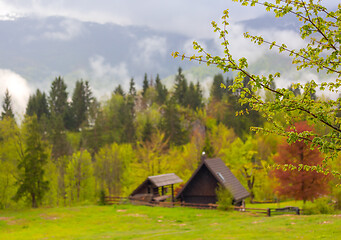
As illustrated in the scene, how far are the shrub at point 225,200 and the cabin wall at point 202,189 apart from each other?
9.54ft

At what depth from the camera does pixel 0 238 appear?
22266mm

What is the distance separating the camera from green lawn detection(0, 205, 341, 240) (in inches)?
725

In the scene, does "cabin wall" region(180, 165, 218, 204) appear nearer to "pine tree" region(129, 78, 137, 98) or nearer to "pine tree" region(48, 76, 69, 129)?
"pine tree" region(48, 76, 69, 129)

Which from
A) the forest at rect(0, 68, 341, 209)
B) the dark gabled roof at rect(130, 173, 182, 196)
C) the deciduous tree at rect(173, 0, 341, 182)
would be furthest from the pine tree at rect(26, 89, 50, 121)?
the deciduous tree at rect(173, 0, 341, 182)

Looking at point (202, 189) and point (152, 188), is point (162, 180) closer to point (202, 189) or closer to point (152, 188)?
point (152, 188)

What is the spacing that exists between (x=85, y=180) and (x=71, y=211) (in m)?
18.9

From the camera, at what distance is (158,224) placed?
2605 centimetres

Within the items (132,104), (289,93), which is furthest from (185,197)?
(132,104)

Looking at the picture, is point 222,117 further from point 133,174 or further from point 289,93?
point 289,93

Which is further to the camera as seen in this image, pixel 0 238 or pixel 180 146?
pixel 180 146

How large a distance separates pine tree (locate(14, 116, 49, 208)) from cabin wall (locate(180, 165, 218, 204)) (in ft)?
58.4

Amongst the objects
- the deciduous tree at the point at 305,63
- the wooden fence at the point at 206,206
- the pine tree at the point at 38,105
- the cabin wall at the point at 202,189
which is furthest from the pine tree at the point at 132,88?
the deciduous tree at the point at 305,63

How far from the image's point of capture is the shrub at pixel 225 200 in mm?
31438

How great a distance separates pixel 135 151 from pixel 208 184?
28.1 meters
